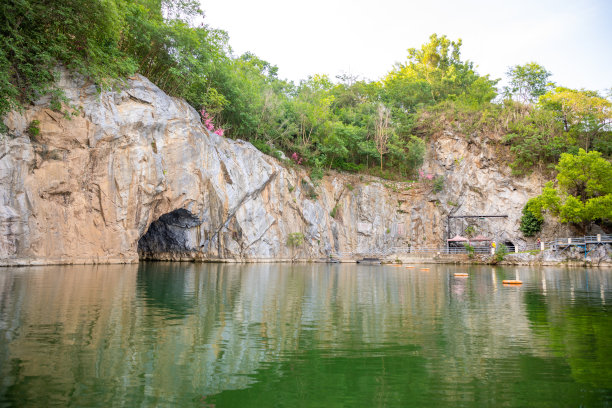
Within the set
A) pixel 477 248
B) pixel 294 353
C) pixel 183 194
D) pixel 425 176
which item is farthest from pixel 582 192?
pixel 294 353

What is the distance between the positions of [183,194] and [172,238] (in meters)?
4.76

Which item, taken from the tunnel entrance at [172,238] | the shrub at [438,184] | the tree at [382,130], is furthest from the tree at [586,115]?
the tunnel entrance at [172,238]

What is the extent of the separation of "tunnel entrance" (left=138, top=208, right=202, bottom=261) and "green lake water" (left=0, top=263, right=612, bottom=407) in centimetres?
1902

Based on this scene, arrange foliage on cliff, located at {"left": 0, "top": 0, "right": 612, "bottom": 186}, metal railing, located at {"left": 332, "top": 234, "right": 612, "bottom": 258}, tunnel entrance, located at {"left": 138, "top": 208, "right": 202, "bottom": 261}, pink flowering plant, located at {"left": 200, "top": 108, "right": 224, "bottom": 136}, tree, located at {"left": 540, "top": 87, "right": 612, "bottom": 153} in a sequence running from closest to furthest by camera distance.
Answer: foliage on cliff, located at {"left": 0, "top": 0, "right": 612, "bottom": 186}
tunnel entrance, located at {"left": 138, "top": 208, "right": 202, "bottom": 261}
pink flowering plant, located at {"left": 200, "top": 108, "right": 224, "bottom": 136}
metal railing, located at {"left": 332, "top": 234, "right": 612, "bottom": 258}
tree, located at {"left": 540, "top": 87, "right": 612, "bottom": 153}

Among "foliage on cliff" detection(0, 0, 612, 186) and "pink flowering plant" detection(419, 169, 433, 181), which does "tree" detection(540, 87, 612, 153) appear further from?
"pink flowering plant" detection(419, 169, 433, 181)

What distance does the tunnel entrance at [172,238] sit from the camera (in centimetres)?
2941

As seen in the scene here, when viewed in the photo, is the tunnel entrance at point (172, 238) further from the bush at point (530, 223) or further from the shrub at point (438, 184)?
the bush at point (530, 223)

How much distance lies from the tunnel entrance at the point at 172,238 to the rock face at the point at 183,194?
100mm

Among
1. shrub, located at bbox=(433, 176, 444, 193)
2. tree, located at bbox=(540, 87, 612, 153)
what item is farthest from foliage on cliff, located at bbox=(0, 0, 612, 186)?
shrub, located at bbox=(433, 176, 444, 193)

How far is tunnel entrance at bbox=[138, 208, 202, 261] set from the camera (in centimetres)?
2941

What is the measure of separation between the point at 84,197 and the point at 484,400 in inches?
952

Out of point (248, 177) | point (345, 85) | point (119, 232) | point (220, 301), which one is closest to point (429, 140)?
point (345, 85)

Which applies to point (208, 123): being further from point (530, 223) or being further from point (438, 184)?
point (530, 223)

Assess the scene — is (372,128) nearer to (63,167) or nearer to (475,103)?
(475,103)
